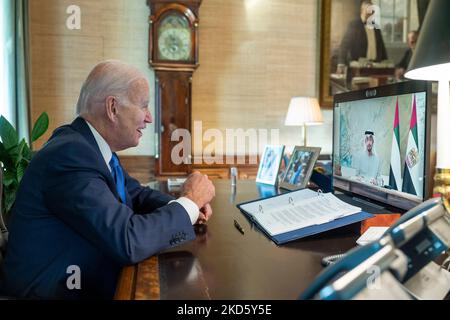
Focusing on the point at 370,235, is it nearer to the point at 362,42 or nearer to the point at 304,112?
the point at 304,112

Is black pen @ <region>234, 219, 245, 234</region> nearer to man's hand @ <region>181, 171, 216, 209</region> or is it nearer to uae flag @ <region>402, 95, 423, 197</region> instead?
man's hand @ <region>181, 171, 216, 209</region>

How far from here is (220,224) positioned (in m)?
1.25

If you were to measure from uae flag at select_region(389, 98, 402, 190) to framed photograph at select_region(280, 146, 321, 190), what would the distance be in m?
0.57

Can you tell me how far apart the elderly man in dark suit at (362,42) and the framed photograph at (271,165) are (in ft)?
8.34

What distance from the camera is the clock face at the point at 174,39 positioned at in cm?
381

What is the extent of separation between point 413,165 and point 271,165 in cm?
116

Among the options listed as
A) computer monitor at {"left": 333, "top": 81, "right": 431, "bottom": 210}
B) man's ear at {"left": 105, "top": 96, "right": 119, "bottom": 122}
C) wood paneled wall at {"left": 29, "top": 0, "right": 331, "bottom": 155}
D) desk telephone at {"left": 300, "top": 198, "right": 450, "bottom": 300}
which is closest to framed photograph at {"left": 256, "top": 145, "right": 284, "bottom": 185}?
computer monitor at {"left": 333, "top": 81, "right": 431, "bottom": 210}

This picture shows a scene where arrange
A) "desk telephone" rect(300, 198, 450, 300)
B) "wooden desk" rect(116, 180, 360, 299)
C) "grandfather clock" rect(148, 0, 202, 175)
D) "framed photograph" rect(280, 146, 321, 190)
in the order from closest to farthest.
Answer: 1. "desk telephone" rect(300, 198, 450, 300)
2. "wooden desk" rect(116, 180, 360, 299)
3. "framed photograph" rect(280, 146, 321, 190)
4. "grandfather clock" rect(148, 0, 202, 175)

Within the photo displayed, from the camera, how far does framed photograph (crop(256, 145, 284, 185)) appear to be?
86.3 inches

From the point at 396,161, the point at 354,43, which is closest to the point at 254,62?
the point at 354,43

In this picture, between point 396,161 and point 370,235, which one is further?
point 396,161

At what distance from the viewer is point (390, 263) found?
52cm

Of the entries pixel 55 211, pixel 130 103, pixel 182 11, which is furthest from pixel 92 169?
pixel 182 11

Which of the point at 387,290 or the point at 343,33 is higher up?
the point at 343,33
